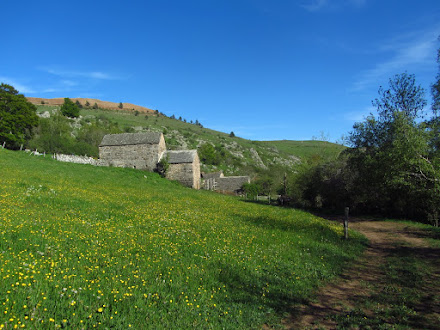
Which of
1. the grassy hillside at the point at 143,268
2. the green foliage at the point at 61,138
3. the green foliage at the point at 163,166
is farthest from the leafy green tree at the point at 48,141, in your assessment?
the grassy hillside at the point at 143,268

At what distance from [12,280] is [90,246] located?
2966 mm

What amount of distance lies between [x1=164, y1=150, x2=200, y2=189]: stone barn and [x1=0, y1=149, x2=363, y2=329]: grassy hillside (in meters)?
33.0

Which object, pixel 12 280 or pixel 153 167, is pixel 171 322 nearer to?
pixel 12 280

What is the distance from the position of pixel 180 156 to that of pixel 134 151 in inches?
353

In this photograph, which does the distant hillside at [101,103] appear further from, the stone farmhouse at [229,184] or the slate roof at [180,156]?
the slate roof at [180,156]

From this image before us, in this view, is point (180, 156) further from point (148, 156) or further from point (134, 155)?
point (134, 155)

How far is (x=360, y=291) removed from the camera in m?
8.37

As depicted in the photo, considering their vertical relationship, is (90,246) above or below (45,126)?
below

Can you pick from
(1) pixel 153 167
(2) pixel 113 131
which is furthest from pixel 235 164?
(1) pixel 153 167

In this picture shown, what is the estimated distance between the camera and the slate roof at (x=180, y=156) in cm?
4800

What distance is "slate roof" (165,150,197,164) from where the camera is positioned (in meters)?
48.0

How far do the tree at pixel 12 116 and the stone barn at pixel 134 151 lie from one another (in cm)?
1480

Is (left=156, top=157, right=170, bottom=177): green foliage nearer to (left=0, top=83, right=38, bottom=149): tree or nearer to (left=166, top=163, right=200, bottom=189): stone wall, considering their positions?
(left=166, top=163, right=200, bottom=189): stone wall

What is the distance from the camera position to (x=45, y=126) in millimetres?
67312
